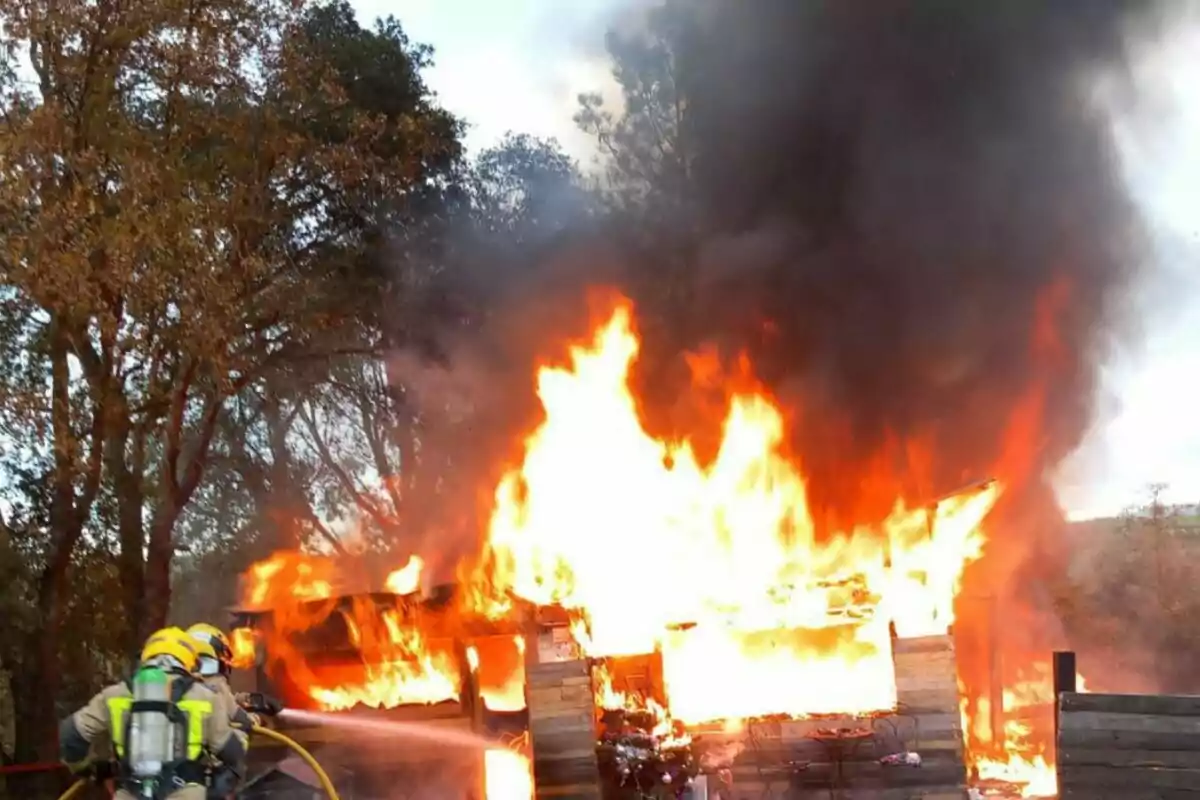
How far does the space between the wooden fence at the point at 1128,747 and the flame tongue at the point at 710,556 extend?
2.55 meters

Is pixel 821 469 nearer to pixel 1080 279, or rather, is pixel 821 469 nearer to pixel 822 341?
pixel 822 341

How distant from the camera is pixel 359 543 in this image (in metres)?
24.4

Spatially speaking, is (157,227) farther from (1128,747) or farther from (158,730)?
(1128,747)

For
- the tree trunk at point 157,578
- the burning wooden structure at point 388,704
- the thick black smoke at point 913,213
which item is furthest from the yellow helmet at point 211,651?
the thick black smoke at point 913,213

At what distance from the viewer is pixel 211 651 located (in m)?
6.68

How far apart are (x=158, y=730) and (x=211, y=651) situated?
2.34ft

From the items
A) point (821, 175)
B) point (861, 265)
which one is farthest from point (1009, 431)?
point (821, 175)

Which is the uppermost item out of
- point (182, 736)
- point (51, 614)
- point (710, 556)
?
point (710, 556)

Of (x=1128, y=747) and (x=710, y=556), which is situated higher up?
(x=710, y=556)

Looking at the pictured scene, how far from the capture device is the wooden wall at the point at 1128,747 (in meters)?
7.73

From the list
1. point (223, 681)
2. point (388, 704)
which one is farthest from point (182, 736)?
point (388, 704)

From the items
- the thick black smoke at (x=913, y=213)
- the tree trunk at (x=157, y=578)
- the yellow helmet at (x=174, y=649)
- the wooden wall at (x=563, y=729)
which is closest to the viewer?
the yellow helmet at (x=174, y=649)

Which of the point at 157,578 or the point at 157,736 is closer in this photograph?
the point at 157,736

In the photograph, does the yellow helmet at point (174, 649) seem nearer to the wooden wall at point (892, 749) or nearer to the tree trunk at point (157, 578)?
the wooden wall at point (892, 749)
